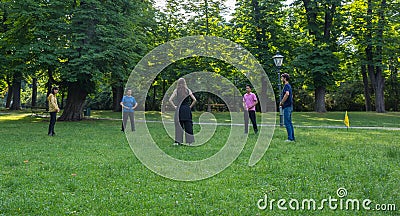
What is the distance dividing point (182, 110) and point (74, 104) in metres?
14.0

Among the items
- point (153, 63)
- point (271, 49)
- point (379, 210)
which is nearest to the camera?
point (379, 210)

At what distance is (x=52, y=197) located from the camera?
4684 mm

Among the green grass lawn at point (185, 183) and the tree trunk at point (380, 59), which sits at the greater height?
the tree trunk at point (380, 59)

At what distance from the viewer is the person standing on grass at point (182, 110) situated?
9.52 meters

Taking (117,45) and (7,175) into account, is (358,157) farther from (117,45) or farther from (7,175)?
(117,45)

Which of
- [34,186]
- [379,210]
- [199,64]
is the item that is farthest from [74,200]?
[199,64]

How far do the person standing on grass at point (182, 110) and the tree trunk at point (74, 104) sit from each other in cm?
1322

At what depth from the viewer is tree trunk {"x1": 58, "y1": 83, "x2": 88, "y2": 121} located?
21.1 meters

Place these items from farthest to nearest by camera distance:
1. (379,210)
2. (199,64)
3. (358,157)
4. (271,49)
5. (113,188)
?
1. (271,49)
2. (199,64)
3. (358,157)
4. (113,188)
5. (379,210)

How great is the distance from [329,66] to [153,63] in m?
16.5

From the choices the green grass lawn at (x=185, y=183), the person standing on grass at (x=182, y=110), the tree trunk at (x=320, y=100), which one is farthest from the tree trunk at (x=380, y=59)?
the person standing on grass at (x=182, y=110)

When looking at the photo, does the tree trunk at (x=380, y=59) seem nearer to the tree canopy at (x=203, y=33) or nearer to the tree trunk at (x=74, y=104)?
the tree canopy at (x=203, y=33)

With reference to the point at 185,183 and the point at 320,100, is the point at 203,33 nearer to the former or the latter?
the point at 320,100

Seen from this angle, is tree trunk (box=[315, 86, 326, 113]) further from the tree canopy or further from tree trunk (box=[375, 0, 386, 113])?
tree trunk (box=[375, 0, 386, 113])
